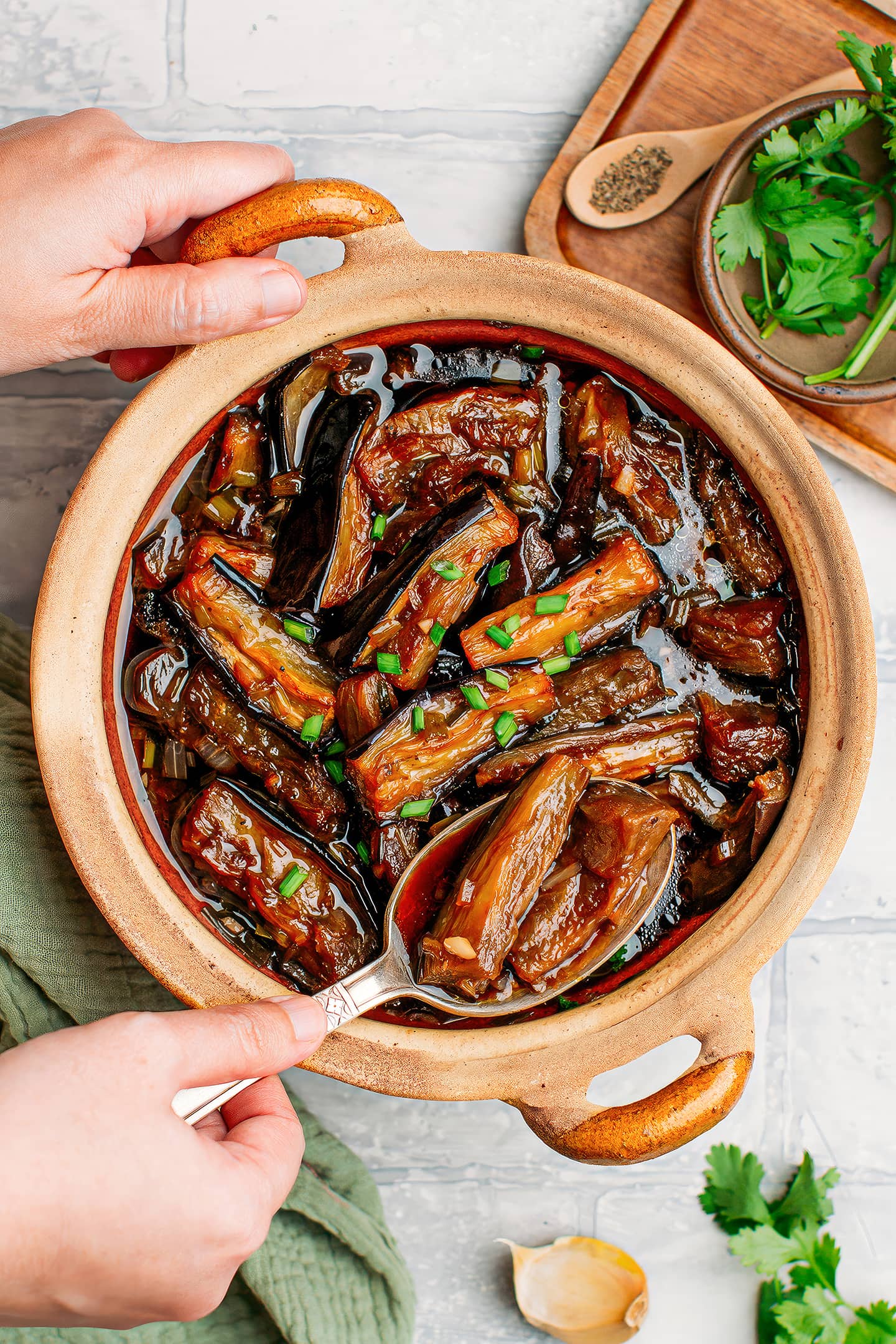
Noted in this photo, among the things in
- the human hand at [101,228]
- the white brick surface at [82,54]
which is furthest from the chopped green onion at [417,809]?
the white brick surface at [82,54]

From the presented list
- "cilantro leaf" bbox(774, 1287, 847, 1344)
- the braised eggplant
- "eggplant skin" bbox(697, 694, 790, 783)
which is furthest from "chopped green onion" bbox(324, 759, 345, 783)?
"cilantro leaf" bbox(774, 1287, 847, 1344)

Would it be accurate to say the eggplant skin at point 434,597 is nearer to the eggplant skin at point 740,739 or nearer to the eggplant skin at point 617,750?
the eggplant skin at point 617,750

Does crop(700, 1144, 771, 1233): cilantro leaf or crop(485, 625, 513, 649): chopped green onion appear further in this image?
crop(700, 1144, 771, 1233): cilantro leaf

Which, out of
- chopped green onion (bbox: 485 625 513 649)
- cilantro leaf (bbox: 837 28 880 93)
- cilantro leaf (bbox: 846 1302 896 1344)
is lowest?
cilantro leaf (bbox: 846 1302 896 1344)

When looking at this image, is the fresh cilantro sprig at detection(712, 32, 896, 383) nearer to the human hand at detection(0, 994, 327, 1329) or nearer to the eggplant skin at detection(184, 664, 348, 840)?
the eggplant skin at detection(184, 664, 348, 840)

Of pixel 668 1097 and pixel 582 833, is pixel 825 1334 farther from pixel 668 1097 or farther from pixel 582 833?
pixel 582 833

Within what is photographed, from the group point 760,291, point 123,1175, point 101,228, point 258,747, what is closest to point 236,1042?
point 123,1175
